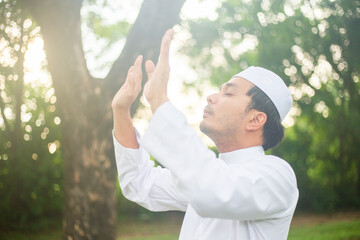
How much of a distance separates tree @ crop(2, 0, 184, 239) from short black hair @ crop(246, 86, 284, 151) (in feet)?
9.00

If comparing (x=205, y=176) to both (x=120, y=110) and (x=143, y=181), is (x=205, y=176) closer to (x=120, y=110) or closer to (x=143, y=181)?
(x=120, y=110)

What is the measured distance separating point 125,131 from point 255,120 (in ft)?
2.08

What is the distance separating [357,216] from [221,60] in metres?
7.03

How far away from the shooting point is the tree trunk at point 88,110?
4535mm

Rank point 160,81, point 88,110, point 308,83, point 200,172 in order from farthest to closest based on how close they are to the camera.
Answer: point 308,83, point 88,110, point 160,81, point 200,172

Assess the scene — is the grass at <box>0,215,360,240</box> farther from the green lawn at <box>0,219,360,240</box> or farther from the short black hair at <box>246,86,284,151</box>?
the short black hair at <box>246,86,284,151</box>

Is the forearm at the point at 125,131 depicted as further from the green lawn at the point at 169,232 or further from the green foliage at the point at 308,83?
the green foliage at the point at 308,83

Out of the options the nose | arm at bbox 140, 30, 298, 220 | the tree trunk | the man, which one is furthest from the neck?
the tree trunk

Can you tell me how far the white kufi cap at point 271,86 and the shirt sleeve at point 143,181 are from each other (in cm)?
65

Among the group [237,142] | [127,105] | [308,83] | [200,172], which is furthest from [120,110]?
[308,83]

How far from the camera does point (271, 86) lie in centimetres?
200

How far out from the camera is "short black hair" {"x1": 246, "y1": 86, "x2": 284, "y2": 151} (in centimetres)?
193

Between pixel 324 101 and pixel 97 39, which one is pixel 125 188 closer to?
pixel 324 101

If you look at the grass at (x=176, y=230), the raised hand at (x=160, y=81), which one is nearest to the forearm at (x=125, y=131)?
the raised hand at (x=160, y=81)
